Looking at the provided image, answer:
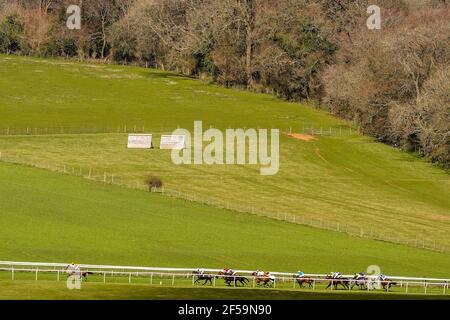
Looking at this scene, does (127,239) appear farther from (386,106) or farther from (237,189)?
(386,106)

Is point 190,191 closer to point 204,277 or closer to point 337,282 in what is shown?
point 337,282

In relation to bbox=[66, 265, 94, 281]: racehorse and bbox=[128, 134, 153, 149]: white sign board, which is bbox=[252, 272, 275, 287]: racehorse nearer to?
bbox=[66, 265, 94, 281]: racehorse

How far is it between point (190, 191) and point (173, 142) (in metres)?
19.4

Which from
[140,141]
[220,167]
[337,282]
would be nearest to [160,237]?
[337,282]

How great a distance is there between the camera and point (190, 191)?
310 feet

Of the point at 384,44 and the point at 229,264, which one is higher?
the point at 384,44

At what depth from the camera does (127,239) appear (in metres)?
72.6

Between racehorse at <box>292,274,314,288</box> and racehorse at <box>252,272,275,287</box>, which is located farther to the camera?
racehorse at <box>292,274,314,288</box>

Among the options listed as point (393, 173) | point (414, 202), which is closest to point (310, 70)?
point (393, 173)

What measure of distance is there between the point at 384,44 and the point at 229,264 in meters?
72.2

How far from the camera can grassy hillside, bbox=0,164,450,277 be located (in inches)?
2662

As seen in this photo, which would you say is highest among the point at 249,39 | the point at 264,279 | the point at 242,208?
the point at 249,39

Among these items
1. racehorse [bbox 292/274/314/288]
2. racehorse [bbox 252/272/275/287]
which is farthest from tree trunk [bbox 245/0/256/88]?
racehorse [bbox 252/272/275/287]

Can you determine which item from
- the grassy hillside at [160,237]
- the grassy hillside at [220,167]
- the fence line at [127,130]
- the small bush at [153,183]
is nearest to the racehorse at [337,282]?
the grassy hillside at [160,237]
